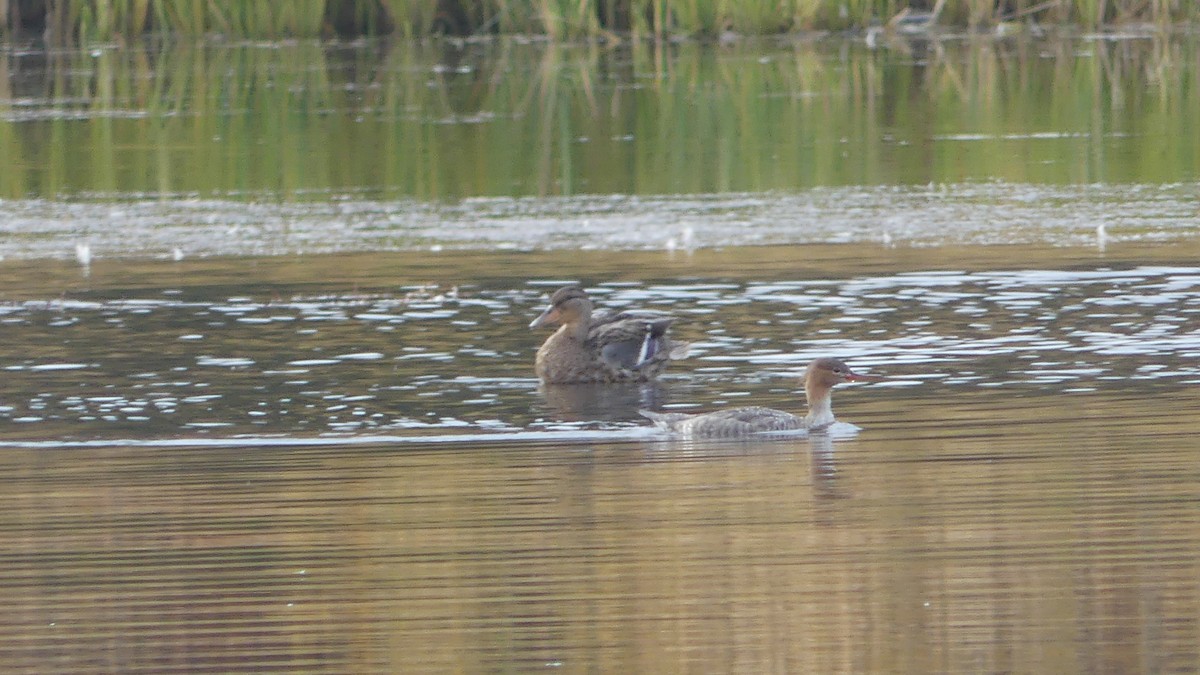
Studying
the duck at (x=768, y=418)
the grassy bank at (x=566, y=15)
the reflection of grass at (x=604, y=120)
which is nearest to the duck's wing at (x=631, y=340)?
the duck at (x=768, y=418)

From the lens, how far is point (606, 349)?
12.2 meters

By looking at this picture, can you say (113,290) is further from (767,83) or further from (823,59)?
(823,59)

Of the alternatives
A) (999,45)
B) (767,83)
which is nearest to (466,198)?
(767,83)

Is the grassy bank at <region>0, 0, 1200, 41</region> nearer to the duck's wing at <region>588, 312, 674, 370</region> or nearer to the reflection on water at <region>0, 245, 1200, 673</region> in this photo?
the reflection on water at <region>0, 245, 1200, 673</region>

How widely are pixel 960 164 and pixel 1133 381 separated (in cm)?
958

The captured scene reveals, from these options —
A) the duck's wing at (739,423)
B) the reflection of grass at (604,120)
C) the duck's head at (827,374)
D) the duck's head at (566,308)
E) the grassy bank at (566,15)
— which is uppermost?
the grassy bank at (566,15)

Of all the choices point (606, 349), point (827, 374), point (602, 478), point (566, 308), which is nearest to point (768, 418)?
point (827, 374)

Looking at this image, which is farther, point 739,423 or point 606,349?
Result: point 606,349

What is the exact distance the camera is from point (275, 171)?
21.3m

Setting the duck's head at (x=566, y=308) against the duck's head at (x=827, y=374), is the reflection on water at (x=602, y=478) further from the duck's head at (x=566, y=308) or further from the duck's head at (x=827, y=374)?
the duck's head at (x=566, y=308)

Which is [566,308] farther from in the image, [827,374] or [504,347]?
[827,374]

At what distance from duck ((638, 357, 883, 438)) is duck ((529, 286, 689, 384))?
57.5 inches

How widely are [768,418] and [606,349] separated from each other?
2298 mm

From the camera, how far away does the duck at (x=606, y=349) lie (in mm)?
11977
